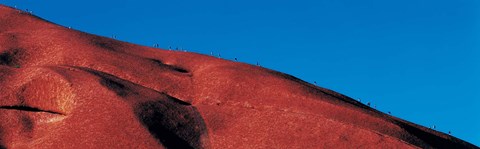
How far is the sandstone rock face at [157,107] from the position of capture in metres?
48.2

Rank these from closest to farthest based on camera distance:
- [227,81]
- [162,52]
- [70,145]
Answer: [70,145] < [227,81] < [162,52]

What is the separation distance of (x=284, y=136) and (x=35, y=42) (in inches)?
994

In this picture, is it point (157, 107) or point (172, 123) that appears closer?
point (172, 123)

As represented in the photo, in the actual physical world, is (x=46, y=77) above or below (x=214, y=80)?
below

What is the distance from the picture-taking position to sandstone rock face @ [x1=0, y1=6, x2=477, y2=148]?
4816cm

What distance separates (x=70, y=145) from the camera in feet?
151

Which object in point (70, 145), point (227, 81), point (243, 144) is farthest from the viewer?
point (227, 81)

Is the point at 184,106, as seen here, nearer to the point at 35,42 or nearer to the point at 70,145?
the point at 70,145

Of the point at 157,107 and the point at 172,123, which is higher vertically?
the point at 157,107

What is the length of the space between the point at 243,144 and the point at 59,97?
1326 cm

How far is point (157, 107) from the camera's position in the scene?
167 feet

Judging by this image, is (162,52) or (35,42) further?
(162,52)

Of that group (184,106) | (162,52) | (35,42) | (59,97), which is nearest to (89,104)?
(59,97)

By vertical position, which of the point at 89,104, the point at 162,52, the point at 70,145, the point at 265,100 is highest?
the point at 162,52
